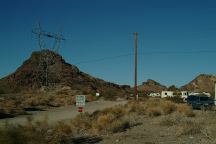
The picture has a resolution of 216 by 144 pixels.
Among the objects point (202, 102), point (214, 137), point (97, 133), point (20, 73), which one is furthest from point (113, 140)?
point (20, 73)

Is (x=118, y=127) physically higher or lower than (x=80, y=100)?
lower

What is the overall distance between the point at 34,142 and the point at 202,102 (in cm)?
3282

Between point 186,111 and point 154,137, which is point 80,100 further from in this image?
point 154,137

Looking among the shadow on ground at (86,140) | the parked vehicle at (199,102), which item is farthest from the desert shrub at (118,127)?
the parked vehicle at (199,102)

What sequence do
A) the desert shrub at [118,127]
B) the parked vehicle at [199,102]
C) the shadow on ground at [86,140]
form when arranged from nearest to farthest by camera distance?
the shadow on ground at [86,140] → the desert shrub at [118,127] → the parked vehicle at [199,102]

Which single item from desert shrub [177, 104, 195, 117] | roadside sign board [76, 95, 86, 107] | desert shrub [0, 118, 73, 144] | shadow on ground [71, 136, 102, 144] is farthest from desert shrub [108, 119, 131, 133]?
desert shrub [177, 104, 195, 117]

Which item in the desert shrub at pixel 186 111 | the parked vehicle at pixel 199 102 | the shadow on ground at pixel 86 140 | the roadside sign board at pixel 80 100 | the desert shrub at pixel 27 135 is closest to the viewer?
the desert shrub at pixel 27 135

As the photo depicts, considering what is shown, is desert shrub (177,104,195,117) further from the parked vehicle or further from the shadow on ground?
the parked vehicle

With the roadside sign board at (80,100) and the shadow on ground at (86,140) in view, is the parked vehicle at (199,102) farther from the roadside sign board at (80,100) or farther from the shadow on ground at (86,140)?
the shadow on ground at (86,140)

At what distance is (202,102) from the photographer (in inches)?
1729

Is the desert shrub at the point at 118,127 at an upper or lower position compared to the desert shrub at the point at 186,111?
lower

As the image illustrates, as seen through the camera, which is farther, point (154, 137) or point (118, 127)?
point (118, 127)

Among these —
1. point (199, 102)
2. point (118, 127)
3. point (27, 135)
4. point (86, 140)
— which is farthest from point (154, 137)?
point (199, 102)

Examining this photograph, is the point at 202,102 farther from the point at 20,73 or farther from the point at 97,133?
the point at 20,73
